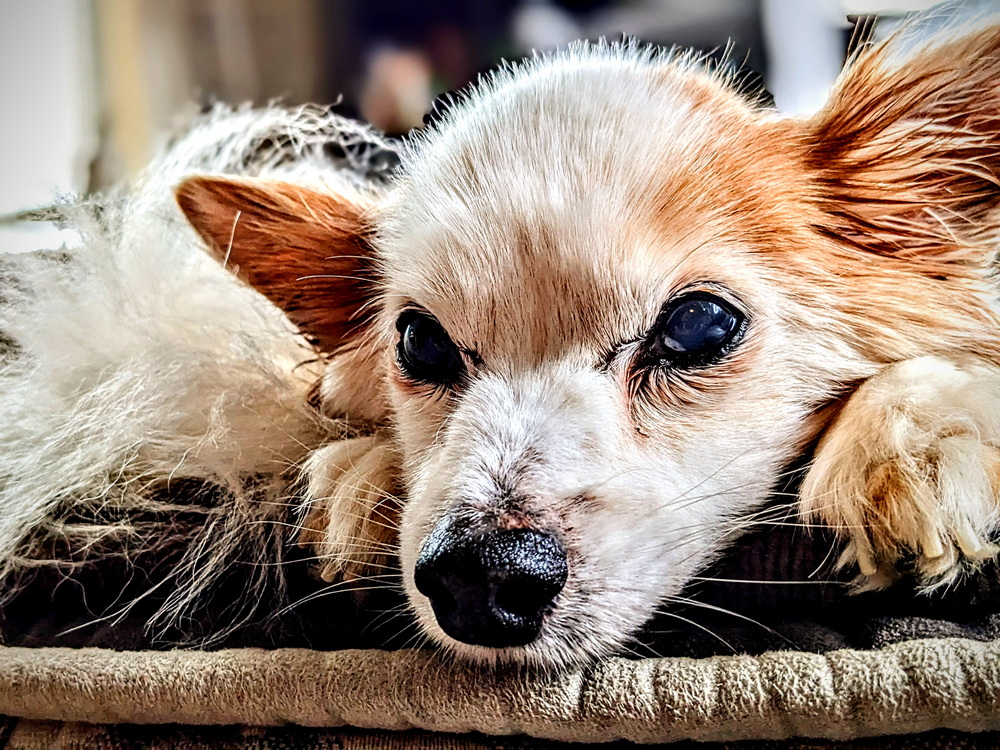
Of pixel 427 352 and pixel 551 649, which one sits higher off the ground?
pixel 427 352

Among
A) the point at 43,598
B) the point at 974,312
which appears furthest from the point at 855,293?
the point at 43,598

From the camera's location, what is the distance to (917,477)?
619 millimetres

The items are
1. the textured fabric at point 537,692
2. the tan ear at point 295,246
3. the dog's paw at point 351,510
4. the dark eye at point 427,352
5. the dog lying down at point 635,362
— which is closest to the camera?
the textured fabric at point 537,692

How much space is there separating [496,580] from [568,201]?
1.25ft

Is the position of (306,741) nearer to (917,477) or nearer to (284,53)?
(917,477)

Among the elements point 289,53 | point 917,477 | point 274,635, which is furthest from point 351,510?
point 289,53

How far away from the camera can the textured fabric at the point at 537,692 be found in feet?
1.71

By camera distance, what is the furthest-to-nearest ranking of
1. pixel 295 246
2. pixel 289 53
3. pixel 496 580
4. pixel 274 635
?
1. pixel 289 53
2. pixel 295 246
3. pixel 274 635
4. pixel 496 580

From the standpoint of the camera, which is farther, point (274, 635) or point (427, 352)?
point (427, 352)

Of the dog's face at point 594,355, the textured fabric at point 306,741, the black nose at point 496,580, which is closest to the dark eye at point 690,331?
the dog's face at point 594,355

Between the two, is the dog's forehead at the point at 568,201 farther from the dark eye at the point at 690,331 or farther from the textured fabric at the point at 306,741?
the textured fabric at the point at 306,741

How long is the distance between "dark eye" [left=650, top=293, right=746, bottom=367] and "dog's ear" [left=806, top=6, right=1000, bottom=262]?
165mm

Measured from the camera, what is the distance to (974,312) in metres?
0.80

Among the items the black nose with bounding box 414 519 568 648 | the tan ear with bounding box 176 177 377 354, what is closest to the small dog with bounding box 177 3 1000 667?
the black nose with bounding box 414 519 568 648
